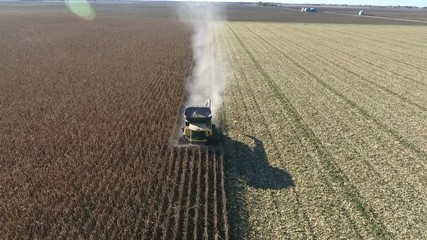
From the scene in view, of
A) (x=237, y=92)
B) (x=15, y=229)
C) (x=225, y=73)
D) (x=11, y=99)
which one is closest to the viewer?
(x=15, y=229)

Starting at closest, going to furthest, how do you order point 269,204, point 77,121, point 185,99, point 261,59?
point 269,204 < point 77,121 < point 185,99 < point 261,59

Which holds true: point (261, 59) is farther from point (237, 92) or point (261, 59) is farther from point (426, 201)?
point (426, 201)

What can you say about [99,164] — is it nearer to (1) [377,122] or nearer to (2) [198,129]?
(2) [198,129]

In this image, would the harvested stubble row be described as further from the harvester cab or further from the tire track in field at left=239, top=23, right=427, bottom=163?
the tire track in field at left=239, top=23, right=427, bottom=163

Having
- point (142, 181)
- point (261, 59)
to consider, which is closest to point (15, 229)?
point (142, 181)

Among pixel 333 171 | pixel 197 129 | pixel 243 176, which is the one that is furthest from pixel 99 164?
pixel 333 171

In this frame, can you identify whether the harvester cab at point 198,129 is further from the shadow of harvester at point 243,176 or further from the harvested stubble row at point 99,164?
the shadow of harvester at point 243,176

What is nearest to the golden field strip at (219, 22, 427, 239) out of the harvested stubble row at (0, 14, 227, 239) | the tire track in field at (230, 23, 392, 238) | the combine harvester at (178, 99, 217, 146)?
the tire track in field at (230, 23, 392, 238)
